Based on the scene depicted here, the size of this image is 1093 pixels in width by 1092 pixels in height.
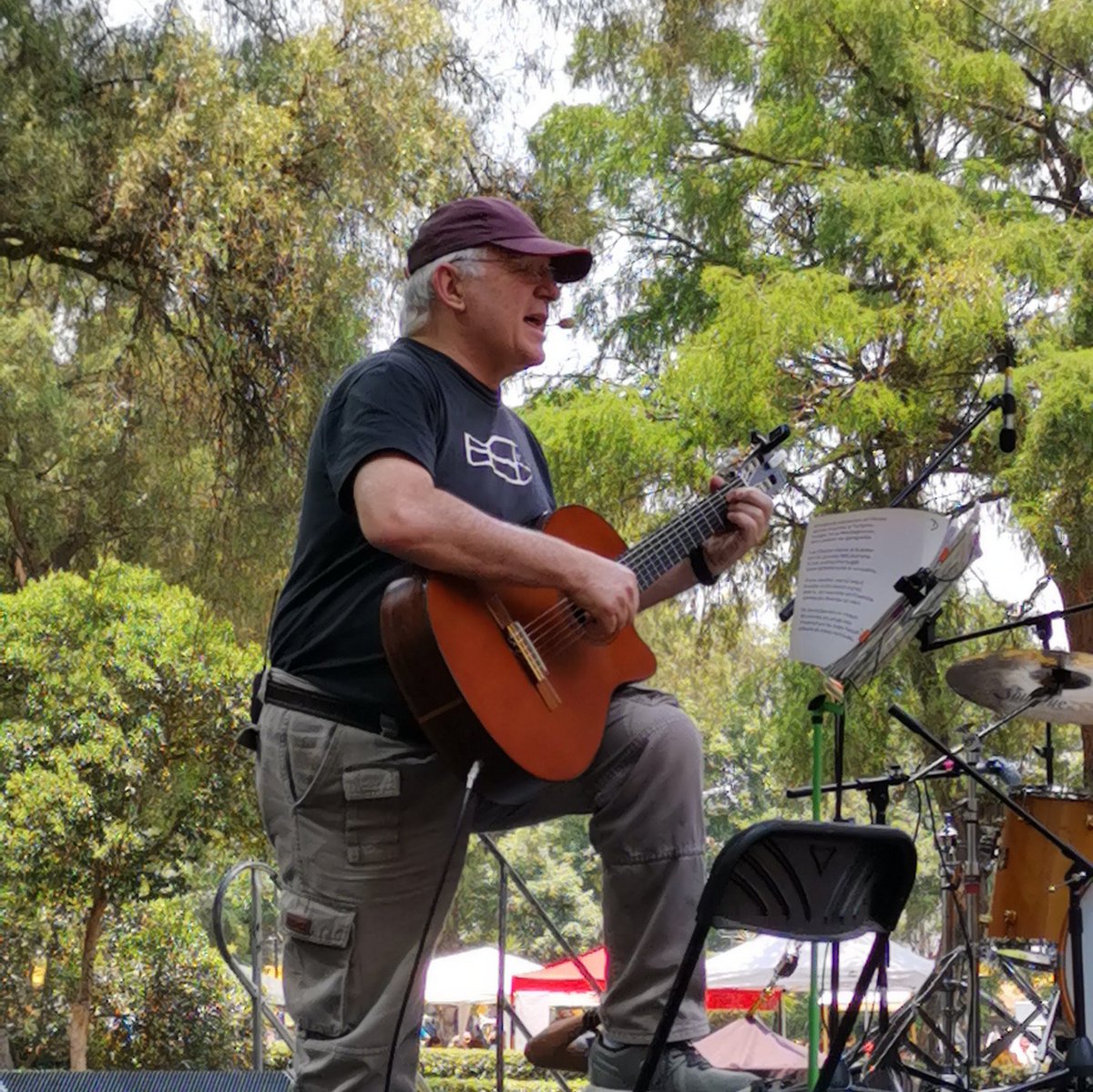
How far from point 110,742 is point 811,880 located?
14371 mm

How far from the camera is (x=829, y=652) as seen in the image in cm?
340

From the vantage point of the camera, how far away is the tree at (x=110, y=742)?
15266 millimetres

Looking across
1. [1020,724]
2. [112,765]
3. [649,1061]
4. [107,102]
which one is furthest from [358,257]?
[112,765]

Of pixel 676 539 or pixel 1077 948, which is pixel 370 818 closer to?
pixel 676 539

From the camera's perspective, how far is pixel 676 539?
109 inches

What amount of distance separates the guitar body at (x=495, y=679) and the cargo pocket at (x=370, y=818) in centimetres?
16

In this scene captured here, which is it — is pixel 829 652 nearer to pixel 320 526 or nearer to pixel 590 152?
pixel 320 526

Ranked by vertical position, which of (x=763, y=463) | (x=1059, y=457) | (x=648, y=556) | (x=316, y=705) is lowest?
(x=316, y=705)

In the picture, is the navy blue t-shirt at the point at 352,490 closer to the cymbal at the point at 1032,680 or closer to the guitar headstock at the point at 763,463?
the guitar headstock at the point at 763,463

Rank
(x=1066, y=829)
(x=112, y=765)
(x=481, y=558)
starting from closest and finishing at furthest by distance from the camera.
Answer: (x=481, y=558) → (x=1066, y=829) → (x=112, y=765)

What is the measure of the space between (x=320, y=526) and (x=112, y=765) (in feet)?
45.1

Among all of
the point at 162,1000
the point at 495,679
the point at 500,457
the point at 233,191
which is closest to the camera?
the point at 495,679

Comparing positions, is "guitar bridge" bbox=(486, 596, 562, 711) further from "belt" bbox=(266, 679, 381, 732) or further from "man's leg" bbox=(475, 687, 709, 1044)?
"belt" bbox=(266, 679, 381, 732)

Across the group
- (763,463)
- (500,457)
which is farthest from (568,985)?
(500,457)
